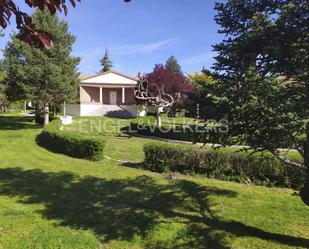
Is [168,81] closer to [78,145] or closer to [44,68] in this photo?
[44,68]

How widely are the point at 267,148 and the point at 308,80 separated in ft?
4.99

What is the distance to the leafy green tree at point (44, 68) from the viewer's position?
24.0 metres

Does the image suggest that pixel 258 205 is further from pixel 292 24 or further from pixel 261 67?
pixel 292 24

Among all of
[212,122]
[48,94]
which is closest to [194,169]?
[212,122]

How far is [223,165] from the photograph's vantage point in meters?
10.6

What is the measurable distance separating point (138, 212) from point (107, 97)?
124 feet

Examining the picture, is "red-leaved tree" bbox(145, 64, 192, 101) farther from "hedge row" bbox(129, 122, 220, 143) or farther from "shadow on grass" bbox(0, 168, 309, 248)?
"shadow on grass" bbox(0, 168, 309, 248)

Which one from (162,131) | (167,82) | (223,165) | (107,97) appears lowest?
(223,165)

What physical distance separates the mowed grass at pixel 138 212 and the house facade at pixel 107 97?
2563 centimetres

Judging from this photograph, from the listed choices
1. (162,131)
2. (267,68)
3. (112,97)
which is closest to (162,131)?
(162,131)

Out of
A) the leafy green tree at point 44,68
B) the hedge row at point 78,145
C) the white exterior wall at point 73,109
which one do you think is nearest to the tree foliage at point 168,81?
the leafy green tree at point 44,68

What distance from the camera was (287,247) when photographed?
601 centimetres

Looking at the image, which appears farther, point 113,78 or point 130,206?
point 113,78

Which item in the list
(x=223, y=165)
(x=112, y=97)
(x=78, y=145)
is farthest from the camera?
(x=112, y=97)
